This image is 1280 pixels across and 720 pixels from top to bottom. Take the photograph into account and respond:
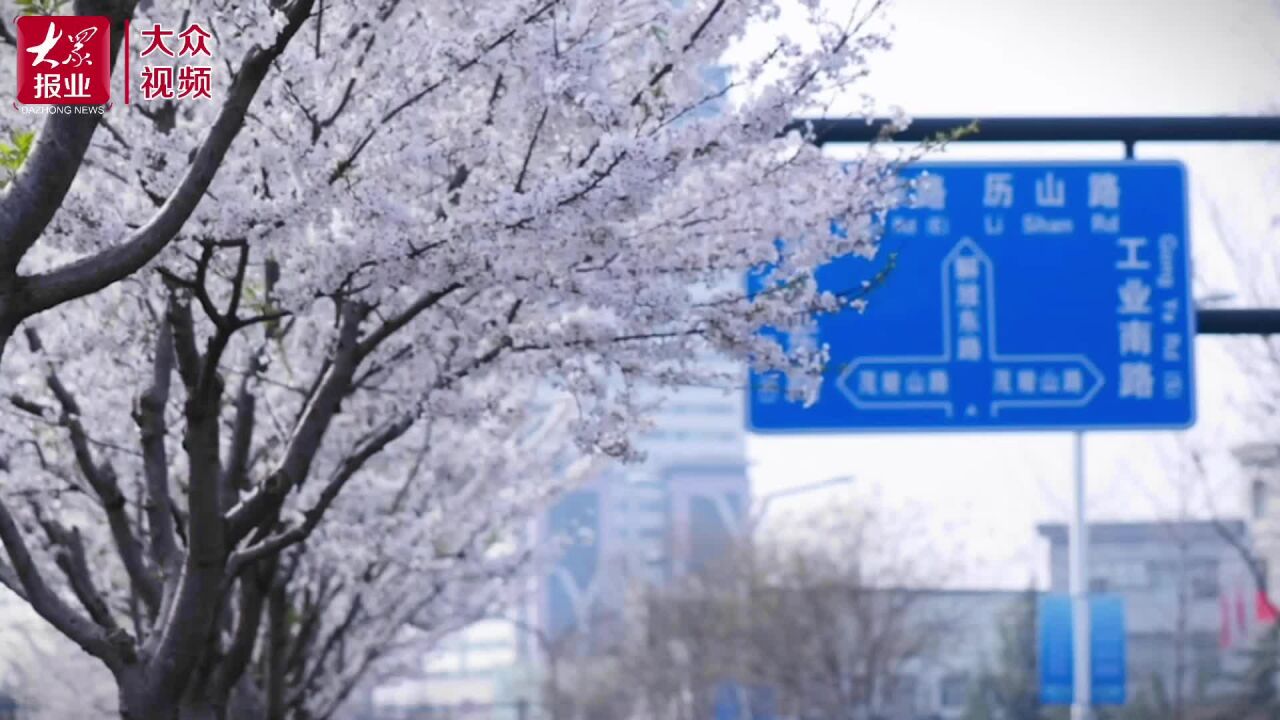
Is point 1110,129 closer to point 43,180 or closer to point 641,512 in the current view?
point 43,180

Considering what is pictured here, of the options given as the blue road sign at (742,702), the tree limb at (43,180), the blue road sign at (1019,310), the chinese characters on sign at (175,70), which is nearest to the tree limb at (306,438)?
the chinese characters on sign at (175,70)

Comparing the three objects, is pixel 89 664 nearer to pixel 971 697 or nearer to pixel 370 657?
pixel 370 657

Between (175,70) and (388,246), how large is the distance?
129cm

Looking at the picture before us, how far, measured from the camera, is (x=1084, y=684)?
1501 centimetres

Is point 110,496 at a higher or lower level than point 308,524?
higher

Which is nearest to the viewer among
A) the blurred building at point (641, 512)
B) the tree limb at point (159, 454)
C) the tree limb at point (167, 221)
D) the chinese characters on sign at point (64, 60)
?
the tree limb at point (167, 221)

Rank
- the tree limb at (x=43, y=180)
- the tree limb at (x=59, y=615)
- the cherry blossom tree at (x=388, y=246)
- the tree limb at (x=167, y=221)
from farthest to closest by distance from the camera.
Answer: the tree limb at (x=59, y=615), the cherry blossom tree at (x=388, y=246), the tree limb at (x=167, y=221), the tree limb at (x=43, y=180)

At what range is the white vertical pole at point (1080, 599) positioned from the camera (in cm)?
1502

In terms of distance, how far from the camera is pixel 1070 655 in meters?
16.0

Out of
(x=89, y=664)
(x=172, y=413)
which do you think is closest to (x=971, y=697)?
(x=89, y=664)

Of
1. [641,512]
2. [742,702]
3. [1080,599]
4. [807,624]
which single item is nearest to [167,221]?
[1080,599]

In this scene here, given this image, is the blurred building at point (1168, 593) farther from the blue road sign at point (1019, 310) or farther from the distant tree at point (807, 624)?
the blue road sign at point (1019, 310)

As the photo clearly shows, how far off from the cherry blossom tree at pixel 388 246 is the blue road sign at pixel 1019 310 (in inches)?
127

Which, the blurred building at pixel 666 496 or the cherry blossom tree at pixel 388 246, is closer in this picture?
the cherry blossom tree at pixel 388 246
